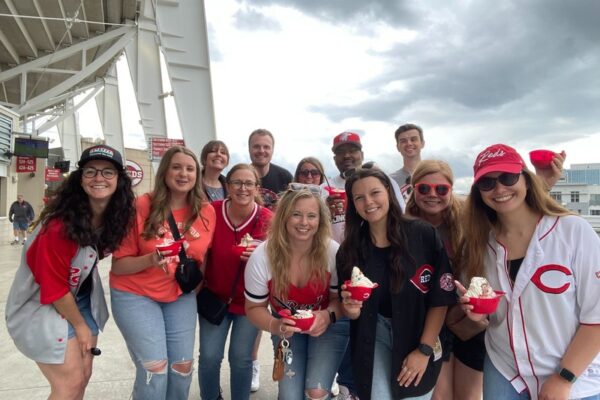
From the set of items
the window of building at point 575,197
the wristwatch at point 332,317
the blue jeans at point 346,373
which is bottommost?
the window of building at point 575,197

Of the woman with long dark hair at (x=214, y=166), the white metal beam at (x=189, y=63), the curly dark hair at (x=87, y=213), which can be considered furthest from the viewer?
the white metal beam at (x=189, y=63)

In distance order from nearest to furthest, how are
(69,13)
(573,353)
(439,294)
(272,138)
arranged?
(573,353) < (439,294) < (272,138) < (69,13)

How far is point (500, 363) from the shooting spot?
87.4 inches

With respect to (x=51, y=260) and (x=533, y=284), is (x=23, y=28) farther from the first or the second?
(x=533, y=284)

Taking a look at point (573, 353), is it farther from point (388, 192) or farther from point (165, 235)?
point (165, 235)

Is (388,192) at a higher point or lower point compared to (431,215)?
higher

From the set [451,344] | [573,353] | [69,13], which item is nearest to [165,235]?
[451,344]

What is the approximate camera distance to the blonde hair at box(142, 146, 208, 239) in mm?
2893

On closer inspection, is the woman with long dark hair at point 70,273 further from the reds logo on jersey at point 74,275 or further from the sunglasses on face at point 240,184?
the sunglasses on face at point 240,184

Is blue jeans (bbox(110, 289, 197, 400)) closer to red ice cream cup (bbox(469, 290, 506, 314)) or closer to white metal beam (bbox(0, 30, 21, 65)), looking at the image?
red ice cream cup (bbox(469, 290, 506, 314))

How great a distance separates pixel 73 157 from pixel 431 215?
144ft

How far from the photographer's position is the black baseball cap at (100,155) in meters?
2.55

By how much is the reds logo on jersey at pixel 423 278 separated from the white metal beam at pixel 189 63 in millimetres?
11062

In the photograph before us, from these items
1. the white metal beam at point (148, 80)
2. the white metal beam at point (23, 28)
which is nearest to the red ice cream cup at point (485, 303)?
the white metal beam at point (148, 80)
